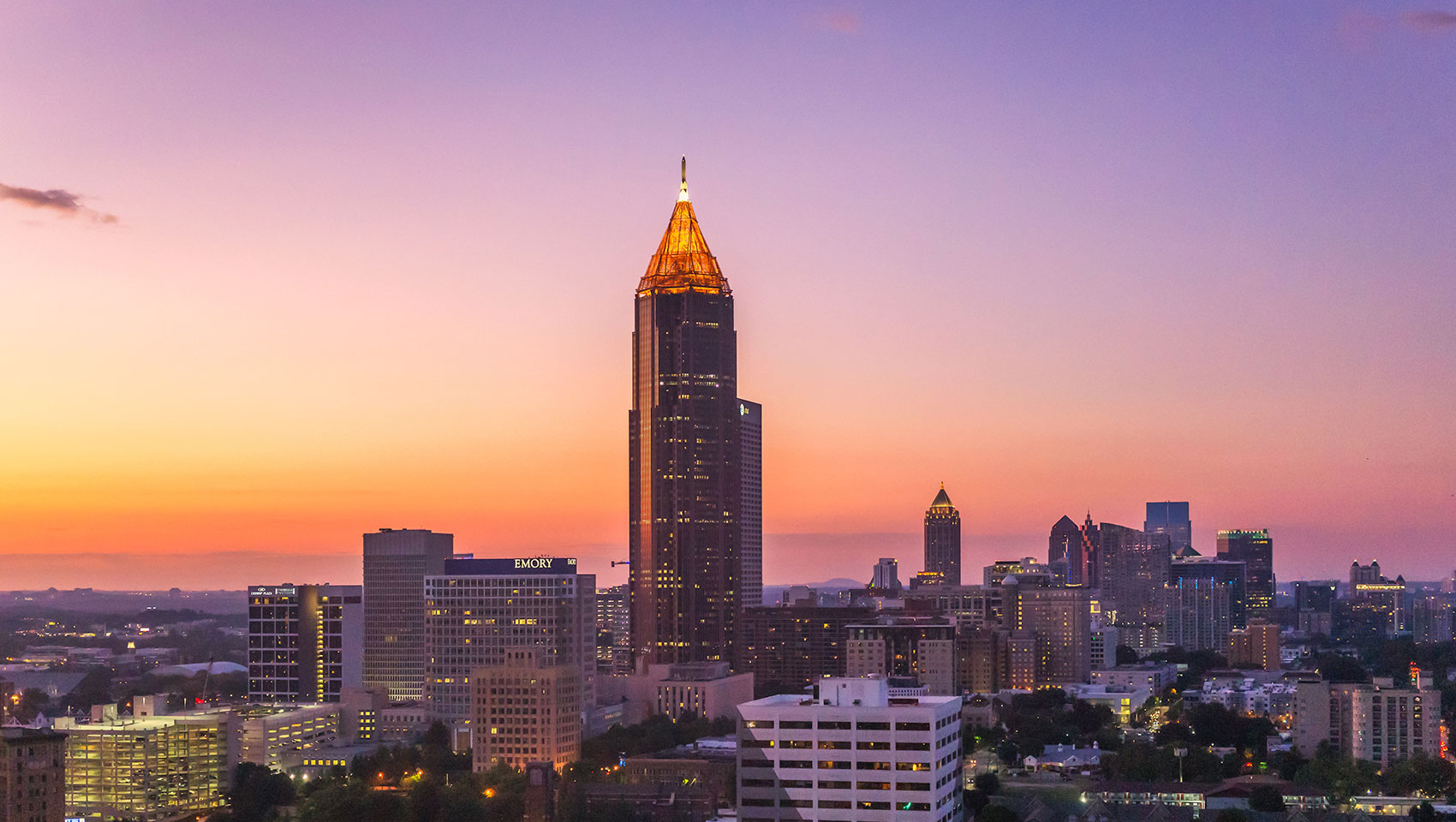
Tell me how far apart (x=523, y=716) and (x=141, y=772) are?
1333 inches

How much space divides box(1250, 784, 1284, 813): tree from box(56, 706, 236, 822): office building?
84766 mm

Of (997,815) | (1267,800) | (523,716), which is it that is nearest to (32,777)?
(997,815)

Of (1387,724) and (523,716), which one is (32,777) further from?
(1387,724)

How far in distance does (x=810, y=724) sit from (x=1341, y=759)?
68.6 meters

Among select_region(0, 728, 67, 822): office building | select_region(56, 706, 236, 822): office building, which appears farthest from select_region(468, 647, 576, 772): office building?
select_region(0, 728, 67, 822): office building

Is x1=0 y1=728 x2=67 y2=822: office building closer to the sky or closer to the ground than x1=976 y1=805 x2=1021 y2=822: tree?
closer to the sky

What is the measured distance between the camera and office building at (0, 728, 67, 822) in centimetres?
9750

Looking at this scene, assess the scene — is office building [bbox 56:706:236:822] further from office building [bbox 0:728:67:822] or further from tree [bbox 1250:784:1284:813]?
tree [bbox 1250:784:1284:813]

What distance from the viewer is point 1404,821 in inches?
4934

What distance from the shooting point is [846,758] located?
Result: 99750mm

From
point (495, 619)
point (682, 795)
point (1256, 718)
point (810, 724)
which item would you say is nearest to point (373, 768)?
point (682, 795)

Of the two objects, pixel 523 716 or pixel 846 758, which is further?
pixel 523 716

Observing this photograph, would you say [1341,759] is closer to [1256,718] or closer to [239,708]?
[1256,718]

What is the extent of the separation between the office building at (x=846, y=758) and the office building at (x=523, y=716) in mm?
57492
